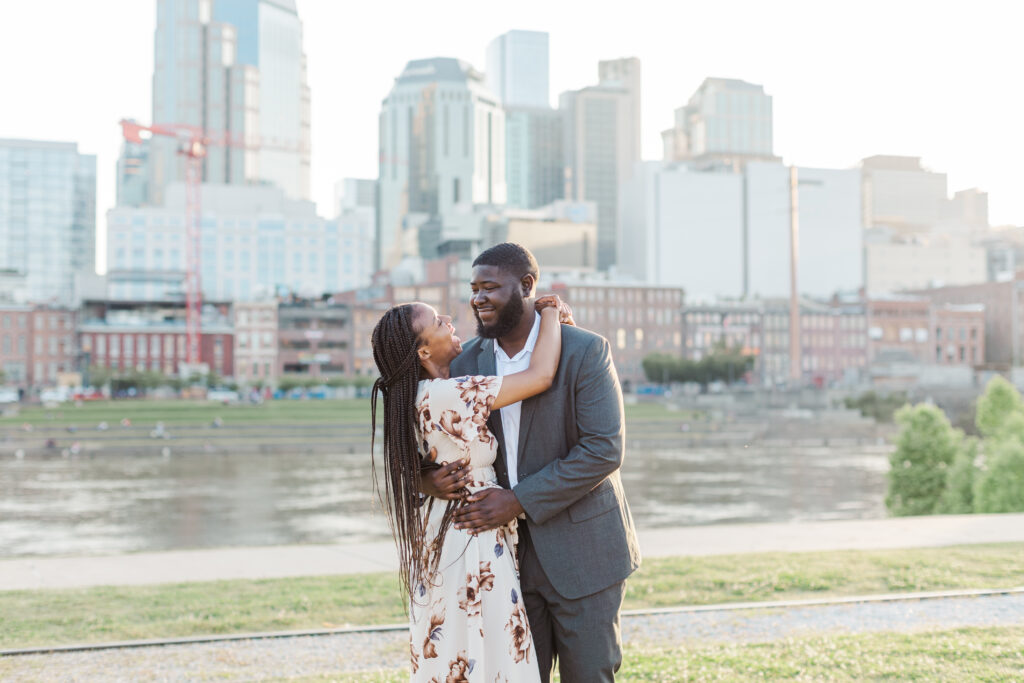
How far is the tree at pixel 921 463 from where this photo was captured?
20.2 metres

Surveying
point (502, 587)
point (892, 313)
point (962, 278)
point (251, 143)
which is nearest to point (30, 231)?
point (251, 143)

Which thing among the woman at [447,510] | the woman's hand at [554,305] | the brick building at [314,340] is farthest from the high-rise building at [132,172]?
the woman at [447,510]

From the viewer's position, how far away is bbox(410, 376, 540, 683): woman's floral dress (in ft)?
10.5

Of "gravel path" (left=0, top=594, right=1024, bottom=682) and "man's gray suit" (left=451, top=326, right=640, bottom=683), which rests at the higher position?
"man's gray suit" (left=451, top=326, right=640, bottom=683)

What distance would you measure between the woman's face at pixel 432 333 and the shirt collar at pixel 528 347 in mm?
209

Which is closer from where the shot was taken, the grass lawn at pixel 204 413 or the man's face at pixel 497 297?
the man's face at pixel 497 297

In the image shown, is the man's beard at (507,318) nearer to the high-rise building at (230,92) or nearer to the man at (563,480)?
the man at (563,480)

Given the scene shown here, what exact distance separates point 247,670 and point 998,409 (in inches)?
739

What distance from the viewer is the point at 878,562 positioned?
8.49 meters

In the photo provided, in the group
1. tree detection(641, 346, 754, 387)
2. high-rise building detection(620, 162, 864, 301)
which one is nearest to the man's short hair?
tree detection(641, 346, 754, 387)

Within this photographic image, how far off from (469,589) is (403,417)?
0.61 metres

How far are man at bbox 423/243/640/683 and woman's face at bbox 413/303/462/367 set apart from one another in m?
0.13

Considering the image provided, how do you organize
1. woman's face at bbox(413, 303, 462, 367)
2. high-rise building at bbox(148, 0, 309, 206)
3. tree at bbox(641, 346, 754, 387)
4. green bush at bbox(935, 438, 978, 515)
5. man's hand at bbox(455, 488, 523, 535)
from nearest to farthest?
man's hand at bbox(455, 488, 523, 535)
woman's face at bbox(413, 303, 462, 367)
green bush at bbox(935, 438, 978, 515)
tree at bbox(641, 346, 754, 387)
high-rise building at bbox(148, 0, 309, 206)

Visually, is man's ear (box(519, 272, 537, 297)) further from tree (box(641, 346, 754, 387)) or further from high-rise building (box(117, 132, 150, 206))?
high-rise building (box(117, 132, 150, 206))
